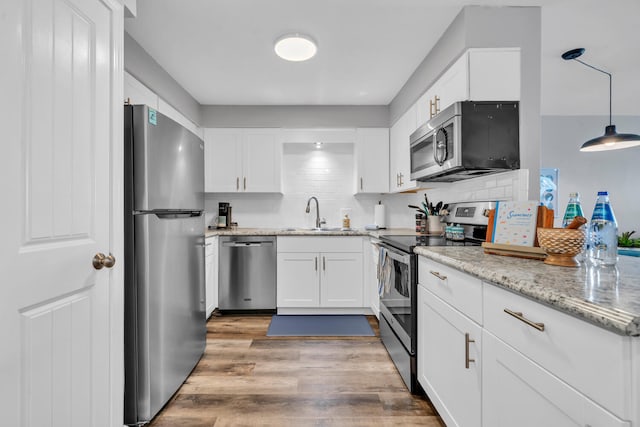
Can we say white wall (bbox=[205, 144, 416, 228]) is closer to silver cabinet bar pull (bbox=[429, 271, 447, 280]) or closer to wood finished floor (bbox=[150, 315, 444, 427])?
wood finished floor (bbox=[150, 315, 444, 427])

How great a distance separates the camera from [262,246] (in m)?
3.17

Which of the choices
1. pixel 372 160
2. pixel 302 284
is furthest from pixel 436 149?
pixel 302 284

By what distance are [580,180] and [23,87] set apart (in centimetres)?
578

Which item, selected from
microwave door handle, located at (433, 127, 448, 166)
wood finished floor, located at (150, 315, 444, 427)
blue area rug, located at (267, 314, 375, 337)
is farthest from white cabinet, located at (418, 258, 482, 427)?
blue area rug, located at (267, 314, 375, 337)

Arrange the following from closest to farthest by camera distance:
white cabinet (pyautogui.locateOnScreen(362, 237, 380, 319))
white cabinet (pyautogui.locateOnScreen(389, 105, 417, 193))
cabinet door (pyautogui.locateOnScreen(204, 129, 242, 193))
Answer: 1. white cabinet (pyautogui.locateOnScreen(389, 105, 417, 193))
2. white cabinet (pyautogui.locateOnScreen(362, 237, 380, 319))
3. cabinet door (pyautogui.locateOnScreen(204, 129, 242, 193))

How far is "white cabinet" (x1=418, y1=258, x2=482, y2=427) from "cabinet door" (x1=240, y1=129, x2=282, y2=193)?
2347mm

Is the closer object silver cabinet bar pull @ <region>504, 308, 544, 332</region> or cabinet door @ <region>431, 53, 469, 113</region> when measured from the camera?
silver cabinet bar pull @ <region>504, 308, 544, 332</region>

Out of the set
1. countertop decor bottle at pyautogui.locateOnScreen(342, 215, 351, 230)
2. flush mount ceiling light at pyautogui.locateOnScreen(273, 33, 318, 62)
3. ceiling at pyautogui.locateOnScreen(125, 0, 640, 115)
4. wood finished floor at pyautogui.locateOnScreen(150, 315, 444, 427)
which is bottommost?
wood finished floor at pyautogui.locateOnScreen(150, 315, 444, 427)

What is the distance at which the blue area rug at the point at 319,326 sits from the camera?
268cm

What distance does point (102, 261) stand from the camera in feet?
3.90

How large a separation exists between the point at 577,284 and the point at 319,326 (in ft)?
7.73

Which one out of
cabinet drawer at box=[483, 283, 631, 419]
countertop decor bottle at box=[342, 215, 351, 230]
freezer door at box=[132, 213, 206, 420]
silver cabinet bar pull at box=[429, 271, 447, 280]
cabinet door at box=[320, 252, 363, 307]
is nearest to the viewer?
cabinet drawer at box=[483, 283, 631, 419]

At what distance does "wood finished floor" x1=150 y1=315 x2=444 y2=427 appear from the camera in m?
1.58

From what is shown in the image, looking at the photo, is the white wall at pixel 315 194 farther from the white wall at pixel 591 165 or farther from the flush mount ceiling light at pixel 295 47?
the white wall at pixel 591 165
